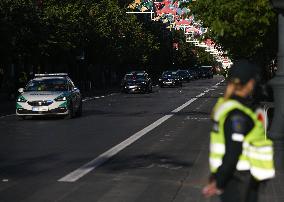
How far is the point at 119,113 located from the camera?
29.7 metres

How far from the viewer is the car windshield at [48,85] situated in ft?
88.2

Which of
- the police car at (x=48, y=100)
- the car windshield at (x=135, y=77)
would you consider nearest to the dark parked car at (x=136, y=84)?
the car windshield at (x=135, y=77)

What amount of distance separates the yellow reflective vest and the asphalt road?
167 inches

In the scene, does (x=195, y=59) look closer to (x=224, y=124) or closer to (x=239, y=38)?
(x=239, y=38)

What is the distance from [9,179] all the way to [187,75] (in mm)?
96738

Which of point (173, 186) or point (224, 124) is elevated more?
point (224, 124)

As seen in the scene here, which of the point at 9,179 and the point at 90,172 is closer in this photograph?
the point at 9,179

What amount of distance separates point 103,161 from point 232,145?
8.86m

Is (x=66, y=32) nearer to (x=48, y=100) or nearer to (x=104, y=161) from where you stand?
(x=48, y=100)

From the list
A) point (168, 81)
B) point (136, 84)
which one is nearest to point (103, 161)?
point (136, 84)

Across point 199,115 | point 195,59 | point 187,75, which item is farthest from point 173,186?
point 195,59

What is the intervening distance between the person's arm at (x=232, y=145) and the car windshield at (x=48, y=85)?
72.2ft

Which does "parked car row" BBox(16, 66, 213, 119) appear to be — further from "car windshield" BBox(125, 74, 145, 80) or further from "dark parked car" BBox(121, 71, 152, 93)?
"car windshield" BBox(125, 74, 145, 80)

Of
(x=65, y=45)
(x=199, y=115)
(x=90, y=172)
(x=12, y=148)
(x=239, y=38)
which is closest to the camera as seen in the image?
(x=90, y=172)
